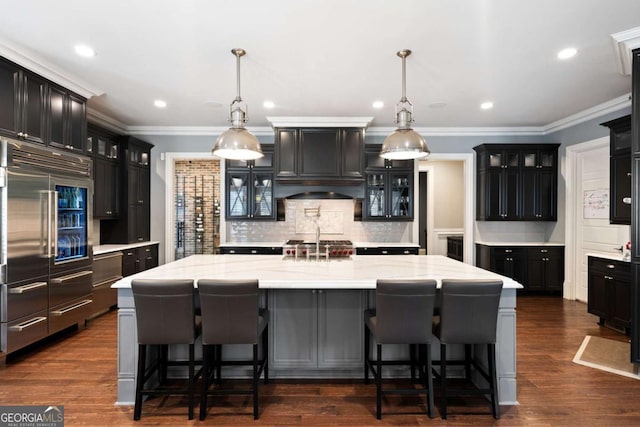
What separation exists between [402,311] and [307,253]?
1377 millimetres

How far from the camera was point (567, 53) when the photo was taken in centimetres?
305

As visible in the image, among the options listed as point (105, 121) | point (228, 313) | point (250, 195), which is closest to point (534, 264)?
point (250, 195)

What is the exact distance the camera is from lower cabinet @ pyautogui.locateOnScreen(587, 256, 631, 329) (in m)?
3.66

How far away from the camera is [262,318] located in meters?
2.39

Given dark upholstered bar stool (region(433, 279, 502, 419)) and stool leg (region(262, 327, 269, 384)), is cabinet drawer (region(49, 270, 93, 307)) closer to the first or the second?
stool leg (region(262, 327, 269, 384))

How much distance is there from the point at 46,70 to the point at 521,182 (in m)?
6.40

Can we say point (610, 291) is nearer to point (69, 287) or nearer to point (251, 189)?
point (251, 189)

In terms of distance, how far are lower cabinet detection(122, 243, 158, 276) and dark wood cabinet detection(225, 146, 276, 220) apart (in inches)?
52.3

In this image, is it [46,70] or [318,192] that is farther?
[318,192]

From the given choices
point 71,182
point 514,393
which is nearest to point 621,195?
point 514,393

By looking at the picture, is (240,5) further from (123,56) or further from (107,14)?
(123,56)

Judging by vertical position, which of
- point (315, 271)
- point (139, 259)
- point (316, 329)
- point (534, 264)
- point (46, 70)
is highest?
point (46, 70)

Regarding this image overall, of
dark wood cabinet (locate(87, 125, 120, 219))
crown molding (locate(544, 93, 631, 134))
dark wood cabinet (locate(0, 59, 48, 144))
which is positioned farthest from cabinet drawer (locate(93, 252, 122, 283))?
crown molding (locate(544, 93, 631, 134))

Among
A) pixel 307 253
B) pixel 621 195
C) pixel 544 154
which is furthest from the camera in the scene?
pixel 544 154
